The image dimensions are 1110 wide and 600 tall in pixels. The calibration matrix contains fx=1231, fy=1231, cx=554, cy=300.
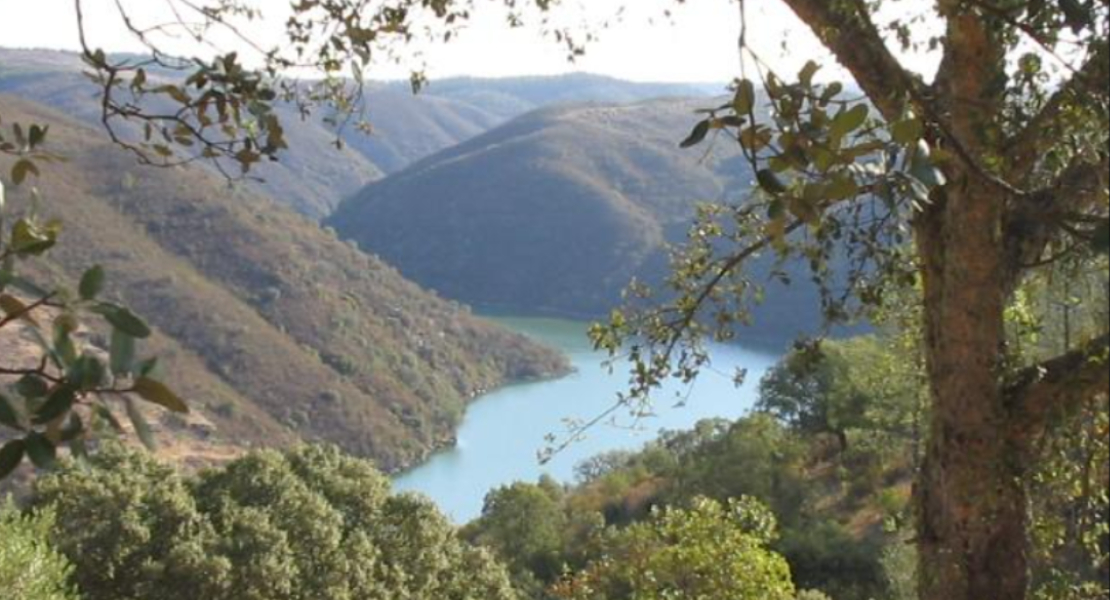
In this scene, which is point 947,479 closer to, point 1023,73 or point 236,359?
point 1023,73

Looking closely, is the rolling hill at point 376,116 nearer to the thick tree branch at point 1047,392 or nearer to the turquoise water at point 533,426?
the turquoise water at point 533,426

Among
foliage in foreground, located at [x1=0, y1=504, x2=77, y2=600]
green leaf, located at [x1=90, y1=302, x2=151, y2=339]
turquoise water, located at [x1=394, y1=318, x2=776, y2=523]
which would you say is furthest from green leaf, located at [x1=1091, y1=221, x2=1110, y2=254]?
turquoise water, located at [x1=394, y1=318, x2=776, y2=523]

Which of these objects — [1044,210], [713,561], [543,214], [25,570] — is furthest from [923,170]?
[543,214]

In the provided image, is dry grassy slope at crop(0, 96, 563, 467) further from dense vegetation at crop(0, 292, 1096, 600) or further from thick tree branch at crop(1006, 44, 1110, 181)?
thick tree branch at crop(1006, 44, 1110, 181)

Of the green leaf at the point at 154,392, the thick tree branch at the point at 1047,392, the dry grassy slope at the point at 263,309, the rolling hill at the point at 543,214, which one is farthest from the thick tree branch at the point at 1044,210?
A: the rolling hill at the point at 543,214

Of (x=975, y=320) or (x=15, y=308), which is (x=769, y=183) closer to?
(x=15, y=308)

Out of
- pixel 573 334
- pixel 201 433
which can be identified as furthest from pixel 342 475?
pixel 573 334
